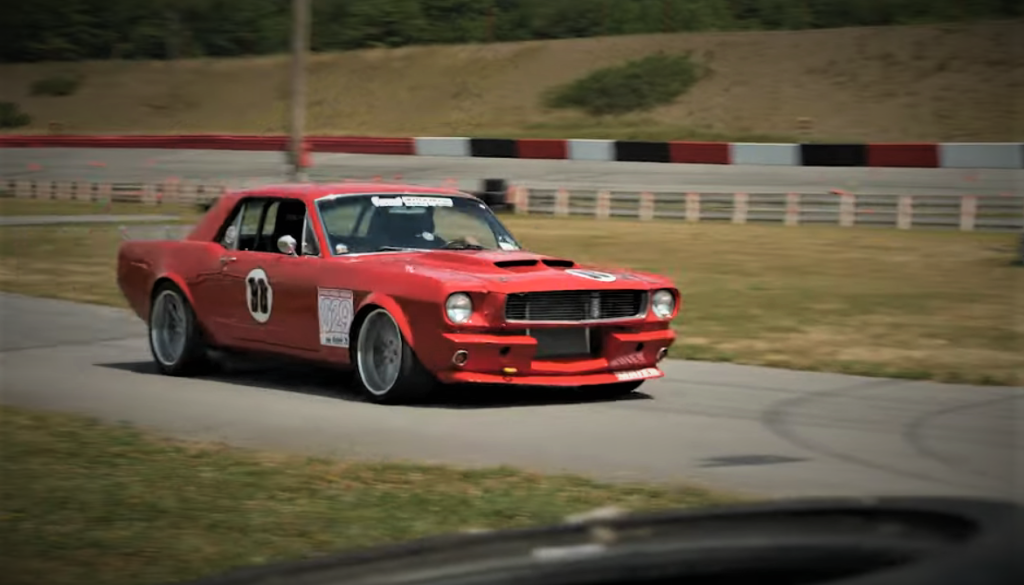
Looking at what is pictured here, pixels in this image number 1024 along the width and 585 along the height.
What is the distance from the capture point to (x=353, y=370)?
31.6 feet

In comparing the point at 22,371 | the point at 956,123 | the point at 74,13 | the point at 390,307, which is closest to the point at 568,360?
the point at 390,307

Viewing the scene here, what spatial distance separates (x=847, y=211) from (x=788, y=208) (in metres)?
1.32

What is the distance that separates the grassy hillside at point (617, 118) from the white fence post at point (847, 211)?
16.1 metres

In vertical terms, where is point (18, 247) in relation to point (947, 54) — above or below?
below

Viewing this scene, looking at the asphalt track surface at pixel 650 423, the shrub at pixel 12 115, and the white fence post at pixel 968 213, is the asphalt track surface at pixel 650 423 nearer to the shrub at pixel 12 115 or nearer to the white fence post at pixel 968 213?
the white fence post at pixel 968 213

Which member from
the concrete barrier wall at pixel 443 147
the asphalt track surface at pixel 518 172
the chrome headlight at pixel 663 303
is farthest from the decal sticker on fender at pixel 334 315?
the concrete barrier wall at pixel 443 147

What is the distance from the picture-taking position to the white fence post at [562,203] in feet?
101

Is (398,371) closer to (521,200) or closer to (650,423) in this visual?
(650,423)

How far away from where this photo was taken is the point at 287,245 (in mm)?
10180

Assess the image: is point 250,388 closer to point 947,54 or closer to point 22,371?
point 22,371

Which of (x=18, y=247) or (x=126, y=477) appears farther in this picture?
(x=18, y=247)

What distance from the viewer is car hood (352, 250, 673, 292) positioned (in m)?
9.20

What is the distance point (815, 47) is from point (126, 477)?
49.4m

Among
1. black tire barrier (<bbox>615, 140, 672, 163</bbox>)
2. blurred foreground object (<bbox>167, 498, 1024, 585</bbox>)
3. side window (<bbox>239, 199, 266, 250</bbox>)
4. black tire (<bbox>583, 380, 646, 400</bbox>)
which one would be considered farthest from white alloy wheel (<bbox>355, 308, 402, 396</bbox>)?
black tire barrier (<bbox>615, 140, 672, 163</bbox>)
